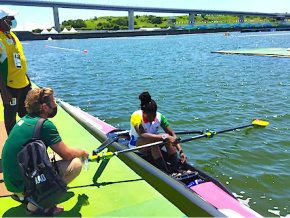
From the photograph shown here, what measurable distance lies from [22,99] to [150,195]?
8.51 ft

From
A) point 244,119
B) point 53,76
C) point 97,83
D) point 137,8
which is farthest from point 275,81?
point 137,8

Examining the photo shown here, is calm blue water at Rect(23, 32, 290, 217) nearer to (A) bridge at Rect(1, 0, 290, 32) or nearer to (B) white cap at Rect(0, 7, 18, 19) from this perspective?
(B) white cap at Rect(0, 7, 18, 19)

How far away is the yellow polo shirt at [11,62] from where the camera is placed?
411 cm

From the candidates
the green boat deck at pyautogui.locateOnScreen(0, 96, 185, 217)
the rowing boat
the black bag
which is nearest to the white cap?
the black bag

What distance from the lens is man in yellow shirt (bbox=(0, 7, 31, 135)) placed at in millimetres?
4090

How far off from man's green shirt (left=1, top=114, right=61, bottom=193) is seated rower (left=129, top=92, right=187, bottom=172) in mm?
1911

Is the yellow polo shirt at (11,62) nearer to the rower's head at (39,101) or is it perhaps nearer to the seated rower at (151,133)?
the rower's head at (39,101)

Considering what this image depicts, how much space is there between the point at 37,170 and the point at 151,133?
95.9 inches

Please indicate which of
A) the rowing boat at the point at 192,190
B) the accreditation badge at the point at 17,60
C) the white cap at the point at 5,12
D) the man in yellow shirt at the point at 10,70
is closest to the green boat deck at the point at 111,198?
the rowing boat at the point at 192,190

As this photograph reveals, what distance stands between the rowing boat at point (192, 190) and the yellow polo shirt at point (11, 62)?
1.93 meters

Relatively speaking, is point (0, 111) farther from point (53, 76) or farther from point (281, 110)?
point (53, 76)

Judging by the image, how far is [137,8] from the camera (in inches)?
4469

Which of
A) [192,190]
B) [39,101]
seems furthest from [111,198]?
[39,101]

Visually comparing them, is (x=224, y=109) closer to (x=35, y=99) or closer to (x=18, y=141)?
(x=35, y=99)
